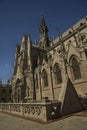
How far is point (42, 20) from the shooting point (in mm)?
52250

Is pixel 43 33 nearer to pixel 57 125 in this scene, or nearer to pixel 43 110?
pixel 43 110

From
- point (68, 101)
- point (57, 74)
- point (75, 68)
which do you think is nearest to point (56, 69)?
point (57, 74)

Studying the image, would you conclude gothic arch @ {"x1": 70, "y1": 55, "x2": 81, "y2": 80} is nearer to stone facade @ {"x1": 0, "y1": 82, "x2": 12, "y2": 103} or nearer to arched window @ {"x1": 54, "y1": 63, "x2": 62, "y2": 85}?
arched window @ {"x1": 54, "y1": 63, "x2": 62, "y2": 85}

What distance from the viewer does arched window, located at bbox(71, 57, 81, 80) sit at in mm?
19622

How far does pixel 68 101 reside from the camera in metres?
8.80

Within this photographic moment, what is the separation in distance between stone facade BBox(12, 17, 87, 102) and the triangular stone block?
8568 millimetres

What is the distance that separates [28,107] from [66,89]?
11.1ft

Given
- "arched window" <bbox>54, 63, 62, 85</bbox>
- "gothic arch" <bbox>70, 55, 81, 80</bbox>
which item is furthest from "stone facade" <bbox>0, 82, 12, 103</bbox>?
"gothic arch" <bbox>70, 55, 81, 80</bbox>

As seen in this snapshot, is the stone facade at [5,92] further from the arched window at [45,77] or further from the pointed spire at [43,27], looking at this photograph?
the arched window at [45,77]

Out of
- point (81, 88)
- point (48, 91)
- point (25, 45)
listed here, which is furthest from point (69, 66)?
point (25, 45)

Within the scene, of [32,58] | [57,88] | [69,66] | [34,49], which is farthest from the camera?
[34,49]

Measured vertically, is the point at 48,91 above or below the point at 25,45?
below

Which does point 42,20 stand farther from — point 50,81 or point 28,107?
point 28,107

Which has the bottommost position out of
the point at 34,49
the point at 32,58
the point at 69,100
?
the point at 69,100
